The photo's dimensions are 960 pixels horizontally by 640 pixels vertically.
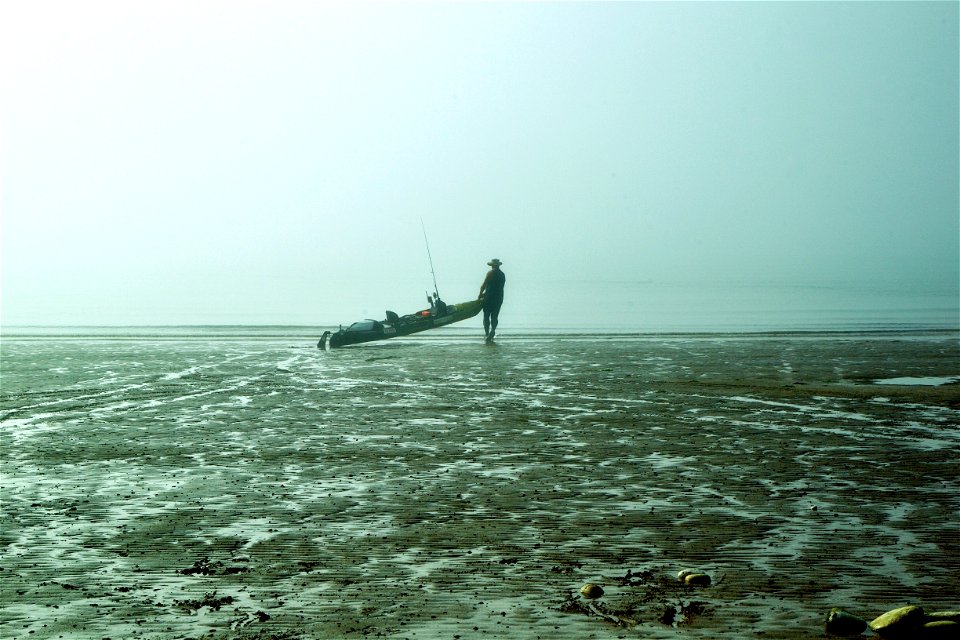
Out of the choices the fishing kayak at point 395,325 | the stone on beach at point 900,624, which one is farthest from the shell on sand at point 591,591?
the fishing kayak at point 395,325

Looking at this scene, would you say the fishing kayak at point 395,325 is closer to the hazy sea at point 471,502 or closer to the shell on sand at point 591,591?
the hazy sea at point 471,502

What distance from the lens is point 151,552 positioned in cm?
722

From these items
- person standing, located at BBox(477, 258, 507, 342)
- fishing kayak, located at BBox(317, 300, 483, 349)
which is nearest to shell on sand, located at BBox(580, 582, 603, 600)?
fishing kayak, located at BBox(317, 300, 483, 349)

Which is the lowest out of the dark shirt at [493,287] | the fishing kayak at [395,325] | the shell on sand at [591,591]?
the shell on sand at [591,591]

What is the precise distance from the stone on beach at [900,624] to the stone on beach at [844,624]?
0.06 metres

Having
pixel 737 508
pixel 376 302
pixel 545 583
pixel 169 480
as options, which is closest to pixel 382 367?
pixel 169 480

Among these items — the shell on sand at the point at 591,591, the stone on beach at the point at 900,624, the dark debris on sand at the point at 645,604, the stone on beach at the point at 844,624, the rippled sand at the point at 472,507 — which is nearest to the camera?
the stone on beach at the point at 900,624

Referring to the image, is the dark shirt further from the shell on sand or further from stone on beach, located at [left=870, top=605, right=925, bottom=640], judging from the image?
stone on beach, located at [left=870, top=605, right=925, bottom=640]

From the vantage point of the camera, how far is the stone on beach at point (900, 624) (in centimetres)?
538

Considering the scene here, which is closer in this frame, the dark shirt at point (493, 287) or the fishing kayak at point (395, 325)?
the fishing kayak at point (395, 325)

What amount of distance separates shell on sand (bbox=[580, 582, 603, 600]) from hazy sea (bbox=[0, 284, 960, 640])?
0.33 feet

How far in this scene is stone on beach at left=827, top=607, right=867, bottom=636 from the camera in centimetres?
549

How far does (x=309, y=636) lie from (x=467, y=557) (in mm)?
1726

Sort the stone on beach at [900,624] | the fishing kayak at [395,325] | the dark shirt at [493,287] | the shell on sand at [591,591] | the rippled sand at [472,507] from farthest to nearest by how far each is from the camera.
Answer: the dark shirt at [493,287] → the fishing kayak at [395,325] → the shell on sand at [591,591] → the rippled sand at [472,507] → the stone on beach at [900,624]
